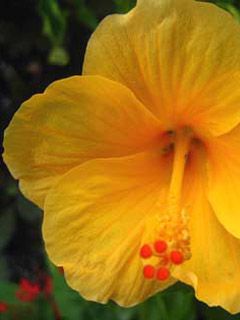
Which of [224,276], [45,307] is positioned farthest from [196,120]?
[45,307]

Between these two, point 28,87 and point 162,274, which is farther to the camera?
point 28,87

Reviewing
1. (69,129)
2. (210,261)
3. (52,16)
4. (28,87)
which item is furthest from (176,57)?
(28,87)

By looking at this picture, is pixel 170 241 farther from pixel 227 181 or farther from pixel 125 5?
pixel 125 5

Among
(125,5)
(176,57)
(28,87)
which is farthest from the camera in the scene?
(28,87)

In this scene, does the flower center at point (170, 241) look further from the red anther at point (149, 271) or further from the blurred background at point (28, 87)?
the blurred background at point (28, 87)

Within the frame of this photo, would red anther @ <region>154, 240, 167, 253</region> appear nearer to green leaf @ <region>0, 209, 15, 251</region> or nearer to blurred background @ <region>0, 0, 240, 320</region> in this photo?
blurred background @ <region>0, 0, 240, 320</region>

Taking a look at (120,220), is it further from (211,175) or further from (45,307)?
(45,307)

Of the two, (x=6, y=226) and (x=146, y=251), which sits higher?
(x=146, y=251)
